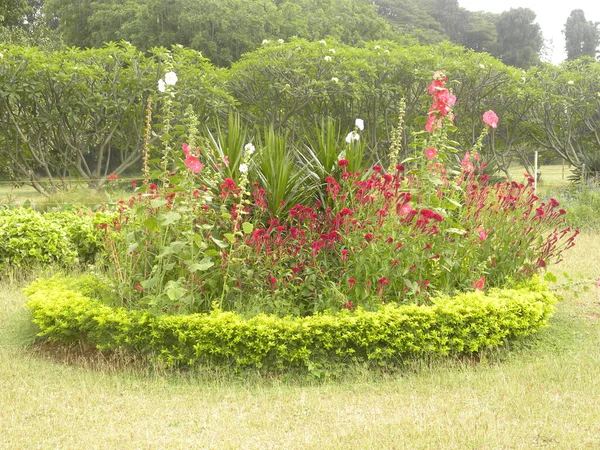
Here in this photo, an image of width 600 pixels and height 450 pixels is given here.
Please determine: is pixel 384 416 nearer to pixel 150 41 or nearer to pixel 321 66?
pixel 321 66

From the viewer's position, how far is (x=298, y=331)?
4.11 m

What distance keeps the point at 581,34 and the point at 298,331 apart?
5133 cm

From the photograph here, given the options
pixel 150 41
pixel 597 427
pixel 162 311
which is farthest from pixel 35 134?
pixel 597 427

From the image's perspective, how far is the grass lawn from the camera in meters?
3.21

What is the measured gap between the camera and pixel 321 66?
51.8 ft

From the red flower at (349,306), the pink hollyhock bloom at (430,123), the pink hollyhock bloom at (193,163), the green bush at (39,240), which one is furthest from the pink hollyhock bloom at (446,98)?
the green bush at (39,240)

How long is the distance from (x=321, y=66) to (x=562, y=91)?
7.96 m

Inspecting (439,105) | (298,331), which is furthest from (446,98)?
(298,331)

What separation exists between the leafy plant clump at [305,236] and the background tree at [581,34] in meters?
48.6

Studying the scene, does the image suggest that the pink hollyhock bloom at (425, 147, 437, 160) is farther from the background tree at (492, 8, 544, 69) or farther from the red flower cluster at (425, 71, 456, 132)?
the background tree at (492, 8, 544, 69)

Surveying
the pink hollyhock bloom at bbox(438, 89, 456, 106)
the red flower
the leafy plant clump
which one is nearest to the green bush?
the leafy plant clump

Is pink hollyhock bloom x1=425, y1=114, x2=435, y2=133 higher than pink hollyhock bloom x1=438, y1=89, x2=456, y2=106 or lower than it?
lower

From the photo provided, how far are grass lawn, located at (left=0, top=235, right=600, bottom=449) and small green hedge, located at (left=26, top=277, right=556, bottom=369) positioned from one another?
12 cm

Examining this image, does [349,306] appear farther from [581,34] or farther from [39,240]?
[581,34]
